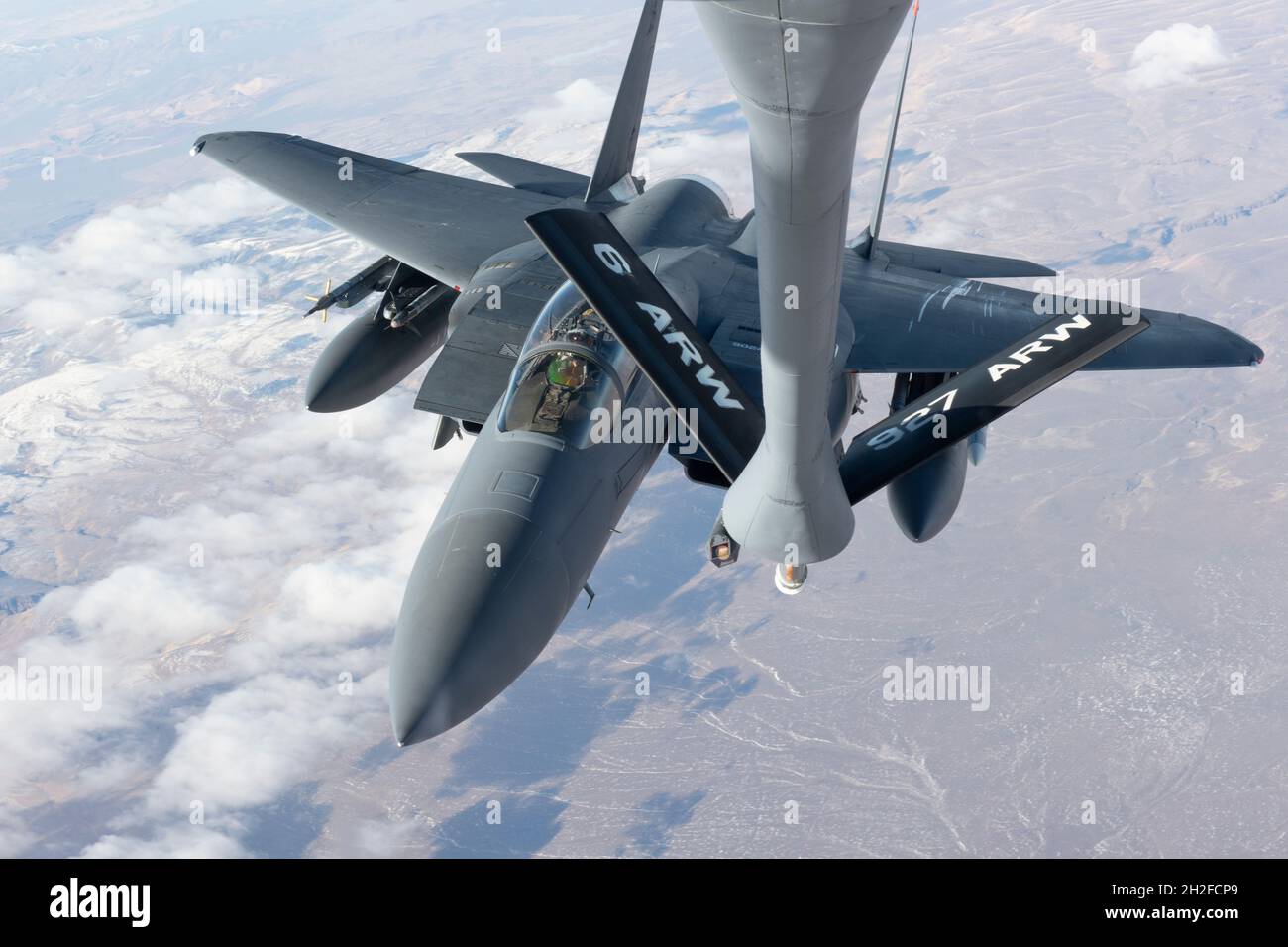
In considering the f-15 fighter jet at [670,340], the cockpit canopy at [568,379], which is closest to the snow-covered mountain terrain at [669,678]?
the f-15 fighter jet at [670,340]

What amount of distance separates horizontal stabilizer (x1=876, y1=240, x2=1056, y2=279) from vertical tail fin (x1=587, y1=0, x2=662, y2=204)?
5.98 meters

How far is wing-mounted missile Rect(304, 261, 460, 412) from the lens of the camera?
19.6 meters

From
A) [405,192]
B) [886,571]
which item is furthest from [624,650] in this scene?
[405,192]

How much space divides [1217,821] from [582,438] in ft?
466

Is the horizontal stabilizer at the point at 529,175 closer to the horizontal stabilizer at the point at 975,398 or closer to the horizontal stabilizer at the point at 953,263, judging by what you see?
the horizontal stabilizer at the point at 953,263

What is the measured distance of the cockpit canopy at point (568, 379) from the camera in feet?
41.8

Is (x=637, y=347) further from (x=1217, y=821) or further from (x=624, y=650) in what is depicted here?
(x=624, y=650)

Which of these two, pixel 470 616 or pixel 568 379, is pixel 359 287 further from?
pixel 470 616

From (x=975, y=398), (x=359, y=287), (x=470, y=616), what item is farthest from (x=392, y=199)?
(x=975, y=398)

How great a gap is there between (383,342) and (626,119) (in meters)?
7.13

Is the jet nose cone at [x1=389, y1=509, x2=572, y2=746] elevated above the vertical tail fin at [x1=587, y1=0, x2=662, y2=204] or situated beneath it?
situated beneath

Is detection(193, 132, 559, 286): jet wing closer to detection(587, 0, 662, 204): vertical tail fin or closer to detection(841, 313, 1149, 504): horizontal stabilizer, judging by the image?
detection(587, 0, 662, 204): vertical tail fin

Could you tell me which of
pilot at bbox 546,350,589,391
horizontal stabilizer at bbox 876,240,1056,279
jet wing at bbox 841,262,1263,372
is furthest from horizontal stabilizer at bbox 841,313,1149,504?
horizontal stabilizer at bbox 876,240,1056,279

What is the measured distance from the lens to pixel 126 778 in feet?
468
